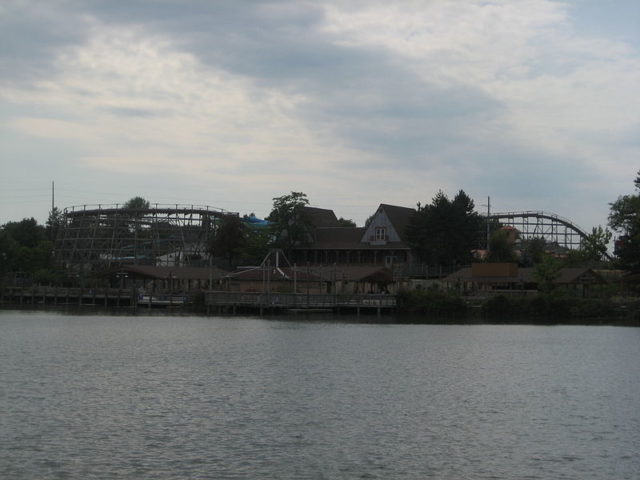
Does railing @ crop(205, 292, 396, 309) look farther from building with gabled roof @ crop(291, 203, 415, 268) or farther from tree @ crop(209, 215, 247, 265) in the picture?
tree @ crop(209, 215, 247, 265)

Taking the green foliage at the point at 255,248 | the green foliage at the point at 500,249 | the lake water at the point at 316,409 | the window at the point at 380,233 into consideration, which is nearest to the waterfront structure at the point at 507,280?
the green foliage at the point at 500,249

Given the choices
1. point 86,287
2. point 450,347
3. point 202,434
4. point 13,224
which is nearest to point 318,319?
point 450,347

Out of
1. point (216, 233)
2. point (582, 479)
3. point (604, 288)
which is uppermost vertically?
point (216, 233)

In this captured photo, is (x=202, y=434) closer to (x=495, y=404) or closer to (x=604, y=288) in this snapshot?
(x=495, y=404)

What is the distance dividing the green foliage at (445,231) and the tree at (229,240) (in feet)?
80.9

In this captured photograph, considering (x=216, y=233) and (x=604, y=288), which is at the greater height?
(x=216, y=233)

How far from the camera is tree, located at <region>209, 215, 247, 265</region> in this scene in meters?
129

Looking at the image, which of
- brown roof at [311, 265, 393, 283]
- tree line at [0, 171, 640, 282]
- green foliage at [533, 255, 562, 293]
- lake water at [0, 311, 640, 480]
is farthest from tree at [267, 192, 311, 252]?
lake water at [0, 311, 640, 480]

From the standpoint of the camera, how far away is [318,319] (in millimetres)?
85000

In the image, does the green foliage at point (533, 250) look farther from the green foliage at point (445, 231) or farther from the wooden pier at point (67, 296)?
the wooden pier at point (67, 296)

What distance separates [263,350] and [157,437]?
26.9 m

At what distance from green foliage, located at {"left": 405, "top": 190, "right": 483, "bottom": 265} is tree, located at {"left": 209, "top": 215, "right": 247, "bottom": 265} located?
24.7 metres

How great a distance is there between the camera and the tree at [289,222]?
12512 cm

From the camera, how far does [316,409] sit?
106 feet
